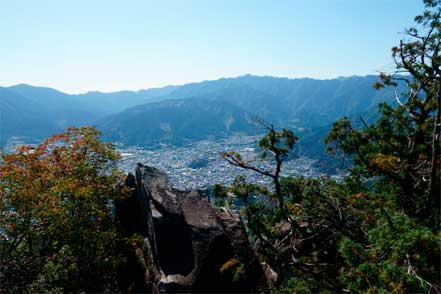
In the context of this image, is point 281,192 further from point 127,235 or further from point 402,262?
point 127,235

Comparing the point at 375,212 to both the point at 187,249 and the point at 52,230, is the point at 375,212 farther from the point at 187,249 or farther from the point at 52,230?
the point at 52,230

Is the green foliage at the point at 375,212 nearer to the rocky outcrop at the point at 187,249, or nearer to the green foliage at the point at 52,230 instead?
the rocky outcrop at the point at 187,249

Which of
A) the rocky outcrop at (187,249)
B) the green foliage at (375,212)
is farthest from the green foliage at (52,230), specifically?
the green foliage at (375,212)

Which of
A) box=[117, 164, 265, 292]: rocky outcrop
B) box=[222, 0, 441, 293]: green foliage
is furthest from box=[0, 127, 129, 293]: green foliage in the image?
box=[222, 0, 441, 293]: green foliage

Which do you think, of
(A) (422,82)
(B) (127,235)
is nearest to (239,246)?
(B) (127,235)

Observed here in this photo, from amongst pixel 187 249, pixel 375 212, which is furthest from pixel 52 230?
pixel 375 212

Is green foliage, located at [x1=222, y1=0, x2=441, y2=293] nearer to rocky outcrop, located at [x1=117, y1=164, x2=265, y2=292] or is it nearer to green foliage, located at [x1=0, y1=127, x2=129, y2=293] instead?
rocky outcrop, located at [x1=117, y1=164, x2=265, y2=292]
